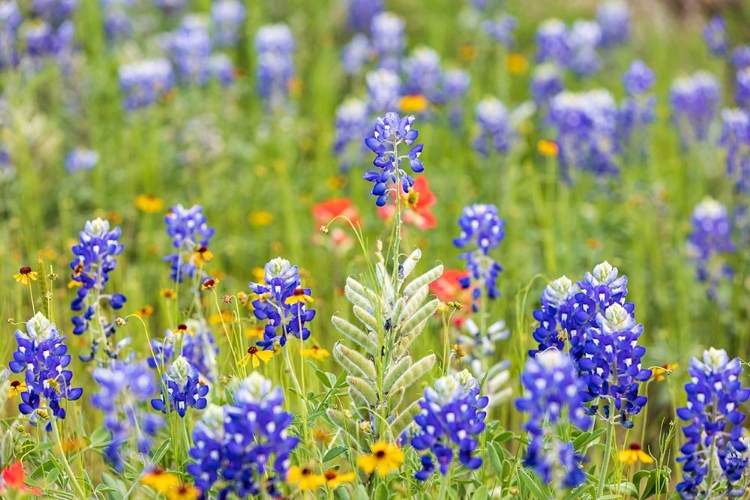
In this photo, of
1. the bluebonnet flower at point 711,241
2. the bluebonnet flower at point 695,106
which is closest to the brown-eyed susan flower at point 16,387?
the bluebonnet flower at point 711,241

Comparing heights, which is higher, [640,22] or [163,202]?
[640,22]

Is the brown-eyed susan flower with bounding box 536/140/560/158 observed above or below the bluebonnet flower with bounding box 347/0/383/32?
below

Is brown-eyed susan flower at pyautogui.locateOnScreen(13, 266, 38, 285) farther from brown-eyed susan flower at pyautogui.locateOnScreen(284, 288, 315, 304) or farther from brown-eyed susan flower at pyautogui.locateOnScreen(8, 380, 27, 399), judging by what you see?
brown-eyed susan flower at pyautogui.locateOnScreen(284, 288, 315, 304)

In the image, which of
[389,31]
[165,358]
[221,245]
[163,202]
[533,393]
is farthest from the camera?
[389,31]

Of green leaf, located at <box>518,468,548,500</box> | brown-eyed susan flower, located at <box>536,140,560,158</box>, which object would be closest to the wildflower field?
green leaf, located at <box>518,468,548,500</box>

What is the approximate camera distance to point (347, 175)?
4957 millimetres

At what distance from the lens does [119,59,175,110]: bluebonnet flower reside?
4938 millimetres

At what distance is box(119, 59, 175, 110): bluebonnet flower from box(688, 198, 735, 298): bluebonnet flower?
2868 millimetres

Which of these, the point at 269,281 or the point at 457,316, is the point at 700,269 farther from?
the point at 269,281

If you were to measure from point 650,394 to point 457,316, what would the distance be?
1059 mm

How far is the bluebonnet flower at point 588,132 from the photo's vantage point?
15.1 ft

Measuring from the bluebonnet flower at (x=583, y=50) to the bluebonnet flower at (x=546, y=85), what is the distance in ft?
1.18

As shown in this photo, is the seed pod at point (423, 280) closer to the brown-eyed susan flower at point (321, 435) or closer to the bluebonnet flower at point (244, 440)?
the brown-eyed susan flower at point (321, 435)

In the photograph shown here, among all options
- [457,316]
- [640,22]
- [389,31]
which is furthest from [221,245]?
[640,22]
